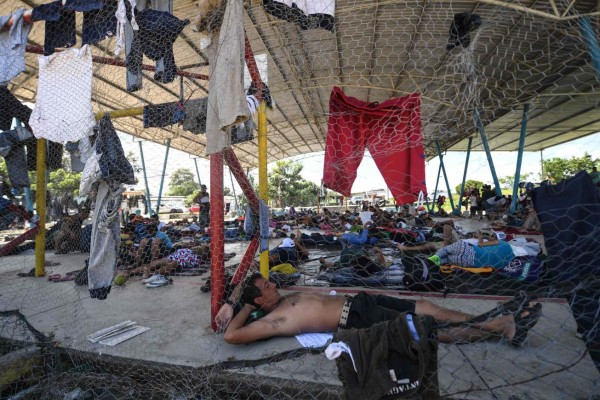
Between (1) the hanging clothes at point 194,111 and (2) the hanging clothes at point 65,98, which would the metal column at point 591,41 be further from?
(2) the hanging clothes at point 65,98

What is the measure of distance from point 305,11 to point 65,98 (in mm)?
2466

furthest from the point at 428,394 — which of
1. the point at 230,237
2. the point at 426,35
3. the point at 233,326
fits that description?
the point at 230,237

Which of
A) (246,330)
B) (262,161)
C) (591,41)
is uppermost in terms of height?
(591,41)

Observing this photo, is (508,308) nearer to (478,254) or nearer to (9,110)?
(478,254)

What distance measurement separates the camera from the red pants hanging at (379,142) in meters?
4.28

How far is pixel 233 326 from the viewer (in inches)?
87.0

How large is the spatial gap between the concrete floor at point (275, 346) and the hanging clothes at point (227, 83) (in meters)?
1.52

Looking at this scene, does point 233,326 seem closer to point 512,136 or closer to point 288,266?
point 288,266

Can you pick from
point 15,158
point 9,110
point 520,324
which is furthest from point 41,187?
point 520,324

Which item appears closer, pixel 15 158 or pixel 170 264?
pixel 15 158

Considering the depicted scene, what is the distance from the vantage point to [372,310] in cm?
219

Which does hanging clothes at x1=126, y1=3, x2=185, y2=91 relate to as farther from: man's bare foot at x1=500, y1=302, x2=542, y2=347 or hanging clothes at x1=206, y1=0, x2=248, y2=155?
man's bare foot at x1=500, y1=302, x2=542, y2=347

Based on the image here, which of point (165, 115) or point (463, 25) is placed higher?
point (463, 25)

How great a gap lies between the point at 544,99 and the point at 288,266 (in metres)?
8.82
